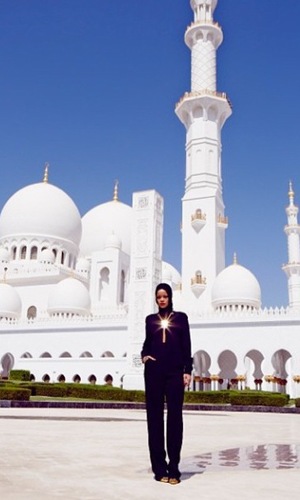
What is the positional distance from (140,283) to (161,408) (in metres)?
24.1

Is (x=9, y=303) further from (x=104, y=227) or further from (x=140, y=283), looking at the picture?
(x=140, y=283)

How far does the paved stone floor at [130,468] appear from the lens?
11.3ft

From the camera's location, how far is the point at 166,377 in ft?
14.7

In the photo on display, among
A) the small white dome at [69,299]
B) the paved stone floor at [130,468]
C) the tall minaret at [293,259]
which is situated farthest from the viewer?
the tall minaret at [293,259]

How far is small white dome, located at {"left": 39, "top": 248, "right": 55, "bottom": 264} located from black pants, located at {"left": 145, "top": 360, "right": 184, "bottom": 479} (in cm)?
3862

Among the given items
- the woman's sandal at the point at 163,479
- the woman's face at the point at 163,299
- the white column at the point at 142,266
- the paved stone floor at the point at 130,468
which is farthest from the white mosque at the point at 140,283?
the woman's sandal at the point at 163,479

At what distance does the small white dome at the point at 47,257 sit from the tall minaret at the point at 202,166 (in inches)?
462

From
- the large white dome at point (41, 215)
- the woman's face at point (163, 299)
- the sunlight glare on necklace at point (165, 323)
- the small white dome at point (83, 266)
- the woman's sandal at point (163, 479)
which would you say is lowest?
the woman's sandal at point (163, 479)

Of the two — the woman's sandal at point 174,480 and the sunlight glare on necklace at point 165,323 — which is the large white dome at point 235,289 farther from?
the woman's sandal at point 174,480

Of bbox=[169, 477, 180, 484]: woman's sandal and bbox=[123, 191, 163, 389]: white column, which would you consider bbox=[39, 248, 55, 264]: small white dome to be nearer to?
bbox=[123, 191, 163, 389]: white column

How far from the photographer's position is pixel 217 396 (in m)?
21.4

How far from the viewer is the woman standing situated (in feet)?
14.0

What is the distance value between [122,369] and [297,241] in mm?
18404

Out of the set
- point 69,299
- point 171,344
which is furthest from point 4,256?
point 171,344
